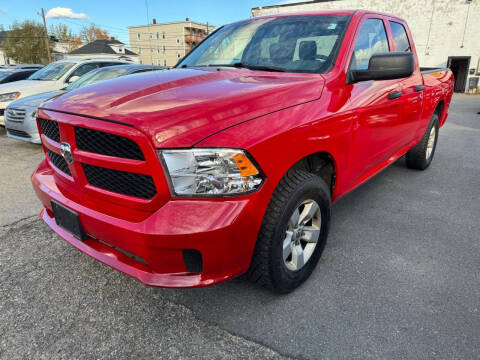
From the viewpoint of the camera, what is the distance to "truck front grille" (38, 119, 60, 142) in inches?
77.7

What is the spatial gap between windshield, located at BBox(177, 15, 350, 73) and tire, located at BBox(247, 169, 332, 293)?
2.90 feet

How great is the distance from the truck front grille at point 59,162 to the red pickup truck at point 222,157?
0.04 feet

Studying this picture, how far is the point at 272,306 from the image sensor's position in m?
2.08

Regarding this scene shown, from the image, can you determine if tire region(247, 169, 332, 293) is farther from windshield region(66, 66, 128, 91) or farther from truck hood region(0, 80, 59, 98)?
truck hood region(0, 80, 59, 98)

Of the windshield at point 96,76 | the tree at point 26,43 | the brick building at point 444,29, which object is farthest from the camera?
the tree at point 26,43

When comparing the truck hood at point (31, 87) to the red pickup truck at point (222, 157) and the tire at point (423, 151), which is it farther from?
the tire at point (423, 151)

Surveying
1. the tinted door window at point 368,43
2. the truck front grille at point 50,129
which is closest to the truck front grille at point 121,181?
the truck front grille at point 50,129

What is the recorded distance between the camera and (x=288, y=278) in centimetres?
Answer: 206

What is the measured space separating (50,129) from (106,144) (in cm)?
65

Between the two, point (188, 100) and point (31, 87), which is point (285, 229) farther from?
point (31, 87)

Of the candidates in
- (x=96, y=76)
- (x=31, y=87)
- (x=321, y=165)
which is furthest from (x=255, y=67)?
(x=31, y=87)

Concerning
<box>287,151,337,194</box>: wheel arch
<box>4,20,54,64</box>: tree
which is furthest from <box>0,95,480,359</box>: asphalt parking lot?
<box>4,20,54,64</box>: tree

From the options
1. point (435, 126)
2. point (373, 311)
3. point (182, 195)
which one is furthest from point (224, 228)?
point (435, 126)

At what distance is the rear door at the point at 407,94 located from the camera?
3.30 metres
